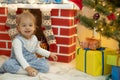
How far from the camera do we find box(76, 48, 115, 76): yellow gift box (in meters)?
1.71

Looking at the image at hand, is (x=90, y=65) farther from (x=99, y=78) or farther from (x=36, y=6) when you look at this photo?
(x=36, y=6)

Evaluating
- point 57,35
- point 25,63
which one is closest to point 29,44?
point 25,63

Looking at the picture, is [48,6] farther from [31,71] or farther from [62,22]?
[31,71]

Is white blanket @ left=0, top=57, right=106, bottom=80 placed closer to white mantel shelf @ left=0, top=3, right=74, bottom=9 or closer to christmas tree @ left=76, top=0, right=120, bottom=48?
christmas tree @ left=76, top=0, right=120, bottom=48

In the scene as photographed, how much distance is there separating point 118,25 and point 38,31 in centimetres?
84

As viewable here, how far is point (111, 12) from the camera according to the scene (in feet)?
5.42

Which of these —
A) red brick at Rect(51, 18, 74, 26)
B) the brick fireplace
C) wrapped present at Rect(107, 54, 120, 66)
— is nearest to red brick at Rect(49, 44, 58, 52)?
the brick fireplace

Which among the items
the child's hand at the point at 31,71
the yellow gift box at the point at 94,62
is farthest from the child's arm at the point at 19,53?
the yellow gift box at the point at 94,62

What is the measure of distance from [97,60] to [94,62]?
3 cm

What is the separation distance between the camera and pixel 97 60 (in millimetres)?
1708

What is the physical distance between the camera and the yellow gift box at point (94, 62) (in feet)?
5.60

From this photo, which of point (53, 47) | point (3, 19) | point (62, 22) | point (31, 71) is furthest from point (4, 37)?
point (31, 71)

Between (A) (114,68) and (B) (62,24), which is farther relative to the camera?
(B) (62,24)

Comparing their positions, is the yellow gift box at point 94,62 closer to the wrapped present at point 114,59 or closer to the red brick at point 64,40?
the wrapped present at point 114,59
